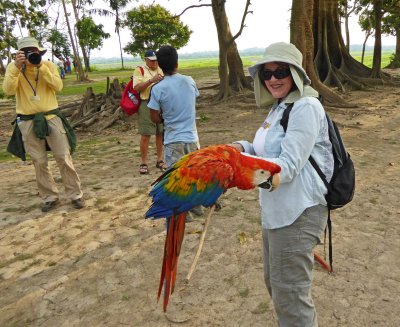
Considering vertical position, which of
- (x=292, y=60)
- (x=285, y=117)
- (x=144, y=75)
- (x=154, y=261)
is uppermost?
(x=292, y=60)

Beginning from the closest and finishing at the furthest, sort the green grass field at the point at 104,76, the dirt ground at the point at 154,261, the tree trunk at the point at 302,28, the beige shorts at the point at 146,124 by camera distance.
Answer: the dirt ground at the point at 154,261, the beige shorts at the point at 146,124, the tree trunk at the point at 302,28, the green grass field at the point at 104,76

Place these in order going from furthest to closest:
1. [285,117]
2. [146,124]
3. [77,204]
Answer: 1. [146,124]
2. [77,204]
3. [285,117]

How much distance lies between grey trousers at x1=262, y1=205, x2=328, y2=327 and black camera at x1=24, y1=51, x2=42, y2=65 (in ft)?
11.7

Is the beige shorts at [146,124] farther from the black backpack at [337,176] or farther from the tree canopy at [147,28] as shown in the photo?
the tree canopy at [147,28]

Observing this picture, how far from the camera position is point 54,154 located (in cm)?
450

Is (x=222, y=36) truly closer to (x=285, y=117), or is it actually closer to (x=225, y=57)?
(x=225, y=57)

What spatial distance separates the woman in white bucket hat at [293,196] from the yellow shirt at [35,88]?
3.25 meters

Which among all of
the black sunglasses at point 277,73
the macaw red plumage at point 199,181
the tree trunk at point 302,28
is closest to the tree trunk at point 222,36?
the tree trunk at point 302,28

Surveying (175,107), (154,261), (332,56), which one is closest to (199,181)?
(154,261)

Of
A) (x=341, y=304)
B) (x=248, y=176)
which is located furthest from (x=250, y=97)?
(x=248, y=176)

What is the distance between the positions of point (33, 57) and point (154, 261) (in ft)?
8.96

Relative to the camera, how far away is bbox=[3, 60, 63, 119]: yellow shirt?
13.8 ft

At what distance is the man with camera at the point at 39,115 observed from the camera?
4.09 meters

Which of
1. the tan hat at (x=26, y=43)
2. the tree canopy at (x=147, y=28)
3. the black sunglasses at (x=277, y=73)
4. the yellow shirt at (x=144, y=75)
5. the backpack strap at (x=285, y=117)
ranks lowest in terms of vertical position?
the backpack strap at (x=285, y=117)
